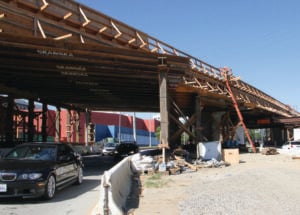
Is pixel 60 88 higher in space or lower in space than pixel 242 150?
higher

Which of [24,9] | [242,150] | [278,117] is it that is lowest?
[242,150]

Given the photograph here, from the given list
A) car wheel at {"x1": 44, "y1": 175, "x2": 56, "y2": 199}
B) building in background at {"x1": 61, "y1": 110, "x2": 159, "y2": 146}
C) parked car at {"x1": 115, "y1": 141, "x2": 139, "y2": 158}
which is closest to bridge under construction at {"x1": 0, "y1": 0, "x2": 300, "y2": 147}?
parked car at {"x1": 115, "y1": 141, "x2": 139, "y2": 158}

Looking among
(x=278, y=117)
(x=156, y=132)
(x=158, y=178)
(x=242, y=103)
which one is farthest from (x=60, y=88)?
(x=156, y=132)

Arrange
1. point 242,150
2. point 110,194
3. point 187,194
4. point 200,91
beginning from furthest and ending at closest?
point 242,150
point 200,91
point 187,194
point 110,194

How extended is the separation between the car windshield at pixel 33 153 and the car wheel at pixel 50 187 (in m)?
0.87

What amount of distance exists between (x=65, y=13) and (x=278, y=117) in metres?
43.8

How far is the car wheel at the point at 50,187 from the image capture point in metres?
10.1

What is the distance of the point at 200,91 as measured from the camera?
2820 centimetres

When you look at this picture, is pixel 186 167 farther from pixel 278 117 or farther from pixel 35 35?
pixel 278 117

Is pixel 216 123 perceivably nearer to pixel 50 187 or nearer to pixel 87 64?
pixel 87 64

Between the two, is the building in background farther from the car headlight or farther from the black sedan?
the car headlight

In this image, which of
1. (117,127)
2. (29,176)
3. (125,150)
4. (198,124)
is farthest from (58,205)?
(117,127)

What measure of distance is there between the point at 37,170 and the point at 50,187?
735 mm

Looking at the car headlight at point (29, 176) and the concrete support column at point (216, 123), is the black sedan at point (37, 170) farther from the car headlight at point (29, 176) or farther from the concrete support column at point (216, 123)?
the concrete support column at point (216, 123)
